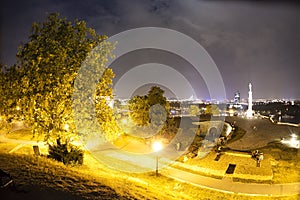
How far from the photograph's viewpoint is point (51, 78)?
47.4ft

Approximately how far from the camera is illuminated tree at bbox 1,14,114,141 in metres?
14.3

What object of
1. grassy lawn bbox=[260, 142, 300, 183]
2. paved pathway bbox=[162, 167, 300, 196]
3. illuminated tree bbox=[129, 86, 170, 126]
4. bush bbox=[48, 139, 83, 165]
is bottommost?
paved pathway bbox=[162, 167, 300, 196]

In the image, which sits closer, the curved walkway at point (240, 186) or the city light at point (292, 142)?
the curved walkway at point (240, 186)

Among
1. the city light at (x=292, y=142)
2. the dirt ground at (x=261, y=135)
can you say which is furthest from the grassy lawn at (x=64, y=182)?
the city light at (x=292, y=142)

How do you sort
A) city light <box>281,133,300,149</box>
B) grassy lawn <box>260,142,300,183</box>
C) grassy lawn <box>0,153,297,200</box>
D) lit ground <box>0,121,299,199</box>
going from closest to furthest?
lit ground <box>0,121,299,199</box>, grassy lawn <box>0,153,297,200</box>, grassy lawn <box>260,142,300,183</box>, city light <box>281,133,300,149</box>

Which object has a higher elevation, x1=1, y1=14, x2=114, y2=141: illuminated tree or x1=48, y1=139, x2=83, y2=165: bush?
x1=1, y1=14, x2=114, y2=141: illuminated tree

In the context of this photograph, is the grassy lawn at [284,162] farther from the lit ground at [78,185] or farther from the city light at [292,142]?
the lit ground at [78,185]

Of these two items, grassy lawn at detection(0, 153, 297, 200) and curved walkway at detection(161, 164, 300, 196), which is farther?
curved walkway at detection(161, 164, 300, 196)

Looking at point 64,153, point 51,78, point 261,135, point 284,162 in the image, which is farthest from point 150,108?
point 51,78

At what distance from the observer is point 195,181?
17484 millimetres

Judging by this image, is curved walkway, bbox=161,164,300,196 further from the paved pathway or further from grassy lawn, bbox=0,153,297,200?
grassy lawn, bbox=0,153,297,200

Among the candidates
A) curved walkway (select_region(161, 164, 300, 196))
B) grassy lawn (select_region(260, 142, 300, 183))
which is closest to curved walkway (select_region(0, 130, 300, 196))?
curved walkway (select_region(161, 164, 300, 196))

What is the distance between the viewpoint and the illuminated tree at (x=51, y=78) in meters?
14.3

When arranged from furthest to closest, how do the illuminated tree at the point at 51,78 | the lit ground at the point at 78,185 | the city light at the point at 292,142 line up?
the city light at the point at 292,142 < the illuminated tree at the point at 51,78 < the lit ground at the point at 78,185
